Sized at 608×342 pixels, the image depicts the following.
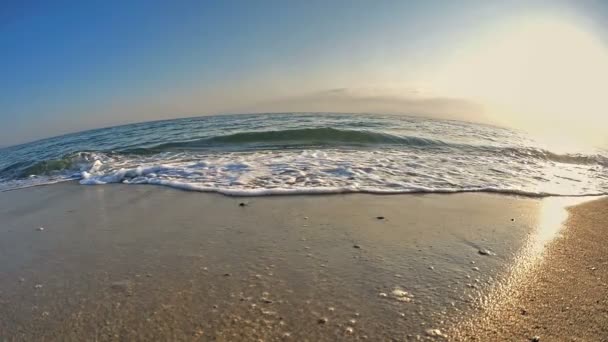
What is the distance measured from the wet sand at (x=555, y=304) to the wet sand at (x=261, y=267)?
0.39 ft

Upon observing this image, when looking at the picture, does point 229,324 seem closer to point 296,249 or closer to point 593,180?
point 296,249

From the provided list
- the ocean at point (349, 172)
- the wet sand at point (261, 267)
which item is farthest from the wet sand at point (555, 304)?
the ocean at point (349, 172)

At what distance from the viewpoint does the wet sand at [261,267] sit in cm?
190

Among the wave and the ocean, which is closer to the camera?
the ocean

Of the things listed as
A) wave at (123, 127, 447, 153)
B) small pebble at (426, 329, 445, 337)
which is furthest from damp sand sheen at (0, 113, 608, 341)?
wave at (123, 127, 447, 153)

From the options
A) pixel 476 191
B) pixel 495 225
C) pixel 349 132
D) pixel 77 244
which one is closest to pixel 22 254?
pixel 77 244

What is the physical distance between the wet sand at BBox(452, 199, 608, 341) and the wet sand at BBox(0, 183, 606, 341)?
120 mm

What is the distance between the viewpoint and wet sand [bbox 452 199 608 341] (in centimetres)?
179

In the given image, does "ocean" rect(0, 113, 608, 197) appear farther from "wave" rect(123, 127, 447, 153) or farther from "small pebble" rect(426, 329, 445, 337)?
"small pebble" rect(426, 329, 445, 337)

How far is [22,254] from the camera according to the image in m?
3.08

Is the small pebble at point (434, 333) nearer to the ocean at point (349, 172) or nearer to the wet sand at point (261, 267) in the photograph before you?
the wet sand at point (261, 267)

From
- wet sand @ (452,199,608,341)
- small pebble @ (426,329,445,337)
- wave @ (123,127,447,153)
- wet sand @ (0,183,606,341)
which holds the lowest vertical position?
wet sand @ (452,199,608,341)

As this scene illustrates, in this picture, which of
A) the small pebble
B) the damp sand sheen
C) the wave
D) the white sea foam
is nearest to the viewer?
the small pebble

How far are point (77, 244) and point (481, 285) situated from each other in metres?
3.36
